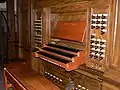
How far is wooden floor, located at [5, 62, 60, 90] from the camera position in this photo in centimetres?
251

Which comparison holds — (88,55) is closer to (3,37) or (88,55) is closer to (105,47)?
(105,47)

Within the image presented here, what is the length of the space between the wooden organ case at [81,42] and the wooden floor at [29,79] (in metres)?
→ 0.30

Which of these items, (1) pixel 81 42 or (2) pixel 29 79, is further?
(2) pixel 29 79

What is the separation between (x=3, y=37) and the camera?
7.27 metres

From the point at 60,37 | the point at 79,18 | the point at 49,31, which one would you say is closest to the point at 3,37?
the point at 49,31

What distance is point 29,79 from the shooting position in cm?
282

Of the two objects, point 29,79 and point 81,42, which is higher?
point 81,42

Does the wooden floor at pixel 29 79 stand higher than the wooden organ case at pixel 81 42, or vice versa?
the wooden organ case at pixel 81 42

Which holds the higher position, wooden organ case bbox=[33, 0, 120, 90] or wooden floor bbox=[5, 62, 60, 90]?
wooden organ case bbox=[33, 0, 120, 90]

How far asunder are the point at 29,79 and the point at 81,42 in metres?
1.07

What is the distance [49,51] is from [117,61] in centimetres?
131

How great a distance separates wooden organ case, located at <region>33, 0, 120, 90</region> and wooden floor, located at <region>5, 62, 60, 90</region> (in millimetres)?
301

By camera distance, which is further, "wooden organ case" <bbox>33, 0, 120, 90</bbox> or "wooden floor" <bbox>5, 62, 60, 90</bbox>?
"wooden floor" <bbox>5, 62, 60, 90</bbox>

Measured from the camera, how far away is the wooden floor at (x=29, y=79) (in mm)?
2514
